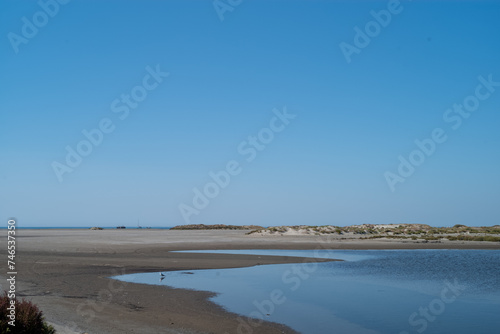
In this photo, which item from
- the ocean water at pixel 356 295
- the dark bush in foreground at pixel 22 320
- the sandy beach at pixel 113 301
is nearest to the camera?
the dark bush in foreground at pixel 22 320

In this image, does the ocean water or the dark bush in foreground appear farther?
the ocean water

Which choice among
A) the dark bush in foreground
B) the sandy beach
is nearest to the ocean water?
the sandy beach

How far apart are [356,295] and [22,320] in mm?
12698

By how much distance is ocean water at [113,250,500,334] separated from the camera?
1276 centimetres

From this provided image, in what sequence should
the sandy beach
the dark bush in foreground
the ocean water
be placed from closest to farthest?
the dark bush in foreground < the sandy beach < the ocean water

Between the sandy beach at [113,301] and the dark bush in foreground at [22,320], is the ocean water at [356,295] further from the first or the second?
the dark bush in foreground at [22,320]

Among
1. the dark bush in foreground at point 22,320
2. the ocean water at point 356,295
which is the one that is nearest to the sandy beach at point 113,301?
the ocean water at point 356,295

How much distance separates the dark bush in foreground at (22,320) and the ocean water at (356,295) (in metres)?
5.13

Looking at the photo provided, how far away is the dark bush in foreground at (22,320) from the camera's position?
26.1 feet

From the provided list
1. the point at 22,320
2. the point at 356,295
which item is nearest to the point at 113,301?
the point at 22,320

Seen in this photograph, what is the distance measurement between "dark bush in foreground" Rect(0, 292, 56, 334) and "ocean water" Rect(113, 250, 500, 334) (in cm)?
513

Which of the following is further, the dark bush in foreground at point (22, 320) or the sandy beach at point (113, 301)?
the sandy beach at point (113, 301)

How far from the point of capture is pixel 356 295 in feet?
56.1

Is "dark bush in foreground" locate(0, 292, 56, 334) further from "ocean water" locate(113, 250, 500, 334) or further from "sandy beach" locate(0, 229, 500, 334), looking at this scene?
"ocean water" locate(113, 250, 500, 334)
